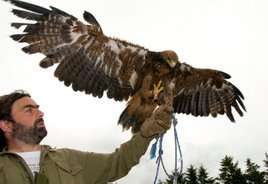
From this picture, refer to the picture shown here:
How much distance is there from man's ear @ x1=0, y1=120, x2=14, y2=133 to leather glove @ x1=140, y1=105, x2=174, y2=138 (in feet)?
3.84

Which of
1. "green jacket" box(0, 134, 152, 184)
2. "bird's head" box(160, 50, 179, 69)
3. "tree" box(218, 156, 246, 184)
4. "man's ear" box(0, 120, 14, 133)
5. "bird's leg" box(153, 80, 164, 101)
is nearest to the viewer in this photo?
"green jacket" box(0, 134, 152, 184)

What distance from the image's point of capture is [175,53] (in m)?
5.18

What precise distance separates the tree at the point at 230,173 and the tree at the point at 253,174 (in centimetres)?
95

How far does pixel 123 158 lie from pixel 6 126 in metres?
1.09

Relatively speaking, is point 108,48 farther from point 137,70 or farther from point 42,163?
point 42,163

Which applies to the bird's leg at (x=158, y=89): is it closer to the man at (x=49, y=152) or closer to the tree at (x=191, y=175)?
the man at (x=49, y=152)

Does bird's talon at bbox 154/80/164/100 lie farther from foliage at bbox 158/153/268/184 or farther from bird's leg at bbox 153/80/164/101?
foliage at bbox 158/153/268/184

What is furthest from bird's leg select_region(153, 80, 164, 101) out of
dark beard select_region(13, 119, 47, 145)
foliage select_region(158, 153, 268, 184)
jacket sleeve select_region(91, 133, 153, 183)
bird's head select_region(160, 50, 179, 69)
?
foliage select_region(158, 153, 268, 184)

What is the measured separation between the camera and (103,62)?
563cm

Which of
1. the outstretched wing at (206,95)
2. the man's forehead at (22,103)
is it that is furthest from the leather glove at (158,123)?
the outstretched wing at (206,95)

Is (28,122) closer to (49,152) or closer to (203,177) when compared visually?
(49,152)

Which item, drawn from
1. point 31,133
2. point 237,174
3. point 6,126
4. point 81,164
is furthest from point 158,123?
point 237,174

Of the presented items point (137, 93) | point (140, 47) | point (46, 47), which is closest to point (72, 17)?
point (46, 47)

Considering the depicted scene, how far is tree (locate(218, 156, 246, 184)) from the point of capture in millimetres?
35156
